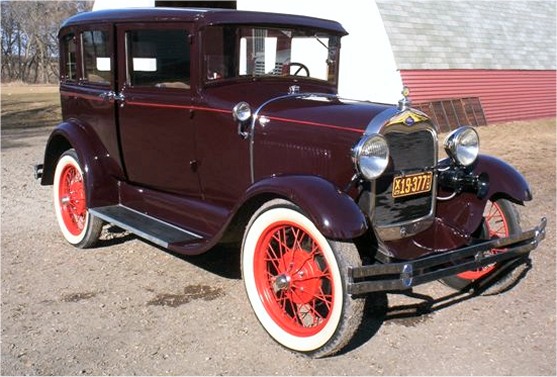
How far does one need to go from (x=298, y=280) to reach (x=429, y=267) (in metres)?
0.73

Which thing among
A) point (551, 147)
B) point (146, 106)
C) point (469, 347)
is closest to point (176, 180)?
point (146, 106)

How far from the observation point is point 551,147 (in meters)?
11.0

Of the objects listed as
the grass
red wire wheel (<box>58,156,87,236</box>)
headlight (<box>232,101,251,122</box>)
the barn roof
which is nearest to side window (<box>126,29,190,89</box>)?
headlight (<box>232,101,251,122</box>)

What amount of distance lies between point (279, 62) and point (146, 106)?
3.44ft

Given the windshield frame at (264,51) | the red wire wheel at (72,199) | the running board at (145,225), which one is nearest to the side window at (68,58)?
the red wire wheel at (72,199)

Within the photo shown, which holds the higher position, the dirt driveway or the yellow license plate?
the yellow license plate

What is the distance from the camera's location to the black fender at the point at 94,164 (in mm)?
4770

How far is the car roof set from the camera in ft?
13.1

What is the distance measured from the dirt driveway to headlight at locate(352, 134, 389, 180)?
0.99 meters

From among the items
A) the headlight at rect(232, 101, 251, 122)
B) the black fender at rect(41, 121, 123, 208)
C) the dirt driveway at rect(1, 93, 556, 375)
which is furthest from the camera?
the black fender at rect(41, 121, 123, 208)

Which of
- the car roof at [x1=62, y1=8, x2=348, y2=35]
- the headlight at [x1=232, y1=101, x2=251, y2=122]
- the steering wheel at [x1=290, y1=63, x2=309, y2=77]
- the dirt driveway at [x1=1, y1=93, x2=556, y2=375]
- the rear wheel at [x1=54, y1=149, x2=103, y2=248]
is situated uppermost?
the car roof at [x1=62, y1=8, x2=348, y2=35]

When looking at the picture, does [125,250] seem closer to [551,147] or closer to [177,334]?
[177,334]

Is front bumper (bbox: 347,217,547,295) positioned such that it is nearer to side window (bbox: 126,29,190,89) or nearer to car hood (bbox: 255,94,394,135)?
car hood (bbox: 255,94,394,135)

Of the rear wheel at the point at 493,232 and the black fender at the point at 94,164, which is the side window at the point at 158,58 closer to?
the black fender at the point at 94,164
